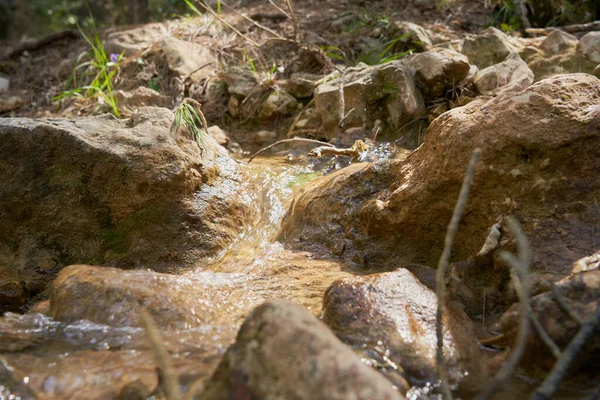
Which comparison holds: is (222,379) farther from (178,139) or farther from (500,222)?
(178,139)

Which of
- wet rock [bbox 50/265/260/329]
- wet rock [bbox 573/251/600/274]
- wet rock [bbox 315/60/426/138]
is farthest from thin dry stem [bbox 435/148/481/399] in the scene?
wet rock [bbox 315/60/426/138]

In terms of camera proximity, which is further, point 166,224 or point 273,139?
point 273,139

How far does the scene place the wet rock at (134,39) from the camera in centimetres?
623

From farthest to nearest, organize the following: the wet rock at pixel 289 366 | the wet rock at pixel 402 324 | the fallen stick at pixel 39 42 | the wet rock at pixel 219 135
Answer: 1. the fallen stick at pixel 39 42
2. the wet rock at pixel 219 135
3. the wet rock at pixel 402 324
4. the wet rock at pixel 289 366

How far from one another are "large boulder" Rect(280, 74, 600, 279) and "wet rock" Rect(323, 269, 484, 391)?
525 mm

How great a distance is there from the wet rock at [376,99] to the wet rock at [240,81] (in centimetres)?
90

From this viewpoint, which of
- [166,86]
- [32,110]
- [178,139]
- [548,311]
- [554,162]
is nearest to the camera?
[548,311]

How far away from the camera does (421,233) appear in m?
2.73

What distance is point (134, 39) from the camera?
6457 millimetres

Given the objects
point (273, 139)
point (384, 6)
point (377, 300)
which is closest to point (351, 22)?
point (384, 6)

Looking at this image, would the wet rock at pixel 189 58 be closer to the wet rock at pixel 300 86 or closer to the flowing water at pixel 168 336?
the wet rock at pixel 300 86

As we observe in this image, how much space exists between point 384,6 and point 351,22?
0.75 meters

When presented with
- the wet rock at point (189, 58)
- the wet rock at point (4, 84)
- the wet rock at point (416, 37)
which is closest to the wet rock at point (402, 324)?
the wet rock at point (416, 37)

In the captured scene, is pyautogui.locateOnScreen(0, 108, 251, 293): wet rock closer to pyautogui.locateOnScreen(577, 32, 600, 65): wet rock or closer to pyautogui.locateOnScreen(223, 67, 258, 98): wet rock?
pyautogui.locateOnScreen(223, 67, 258, 98): wet rock
